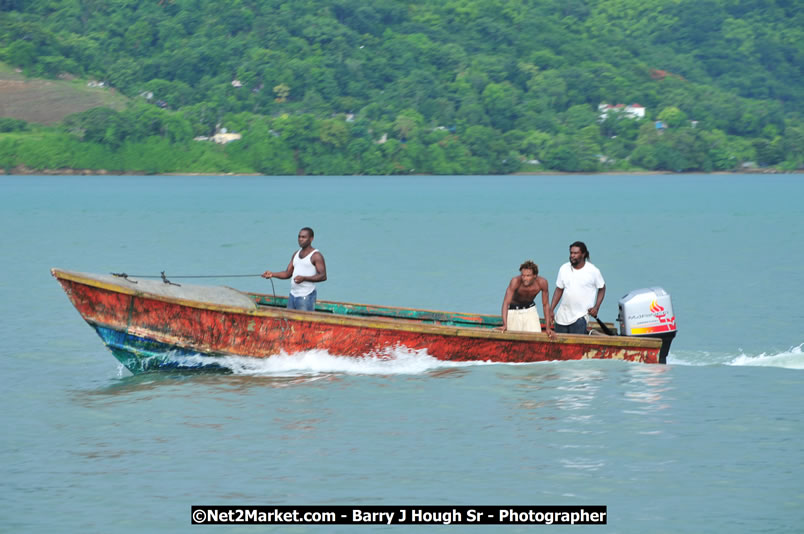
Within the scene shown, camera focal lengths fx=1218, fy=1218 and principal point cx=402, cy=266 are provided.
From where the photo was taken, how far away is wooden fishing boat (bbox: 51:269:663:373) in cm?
1580

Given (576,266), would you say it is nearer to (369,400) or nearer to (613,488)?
(369,400)

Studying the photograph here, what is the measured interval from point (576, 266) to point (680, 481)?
453 cm

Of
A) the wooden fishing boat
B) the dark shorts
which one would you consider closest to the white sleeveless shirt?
the wooden fishing boat

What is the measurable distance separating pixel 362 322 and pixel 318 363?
0.89 metres

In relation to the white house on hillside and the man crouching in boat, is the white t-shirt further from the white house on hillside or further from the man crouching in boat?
the white house on hillside

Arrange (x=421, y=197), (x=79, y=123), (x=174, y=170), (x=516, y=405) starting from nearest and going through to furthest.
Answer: (x=516, y=405), (x=421, y=197), (x=79, y=123), (x=174, y=170)

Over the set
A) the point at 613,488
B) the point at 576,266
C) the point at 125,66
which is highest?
the point at 125,66

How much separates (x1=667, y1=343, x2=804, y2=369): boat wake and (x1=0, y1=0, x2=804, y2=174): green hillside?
136 m

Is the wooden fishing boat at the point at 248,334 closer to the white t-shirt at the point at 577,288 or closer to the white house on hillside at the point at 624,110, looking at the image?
the white t-shirt at the point at 577,288

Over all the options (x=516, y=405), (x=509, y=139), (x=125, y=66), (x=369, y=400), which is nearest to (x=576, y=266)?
(x=516, y=405)

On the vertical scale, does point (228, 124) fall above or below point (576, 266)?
above

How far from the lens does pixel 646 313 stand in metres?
16.4

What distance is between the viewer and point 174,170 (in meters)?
161

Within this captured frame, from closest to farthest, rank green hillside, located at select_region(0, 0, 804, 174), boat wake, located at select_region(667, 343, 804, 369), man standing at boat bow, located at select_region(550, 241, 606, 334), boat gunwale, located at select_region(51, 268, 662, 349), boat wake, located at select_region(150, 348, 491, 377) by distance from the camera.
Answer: boat gunwale, located at select_region(51, 268, 662, 349) → man standing at boat bow, located at select_region(550, 241, 606, 334) → boat wake, located at select_region(150, 348, 491, 377) → boat wake, located at select_region(667, 343, 804, 369) → green hillside, located at select_region(0, 0, 804, 174)
